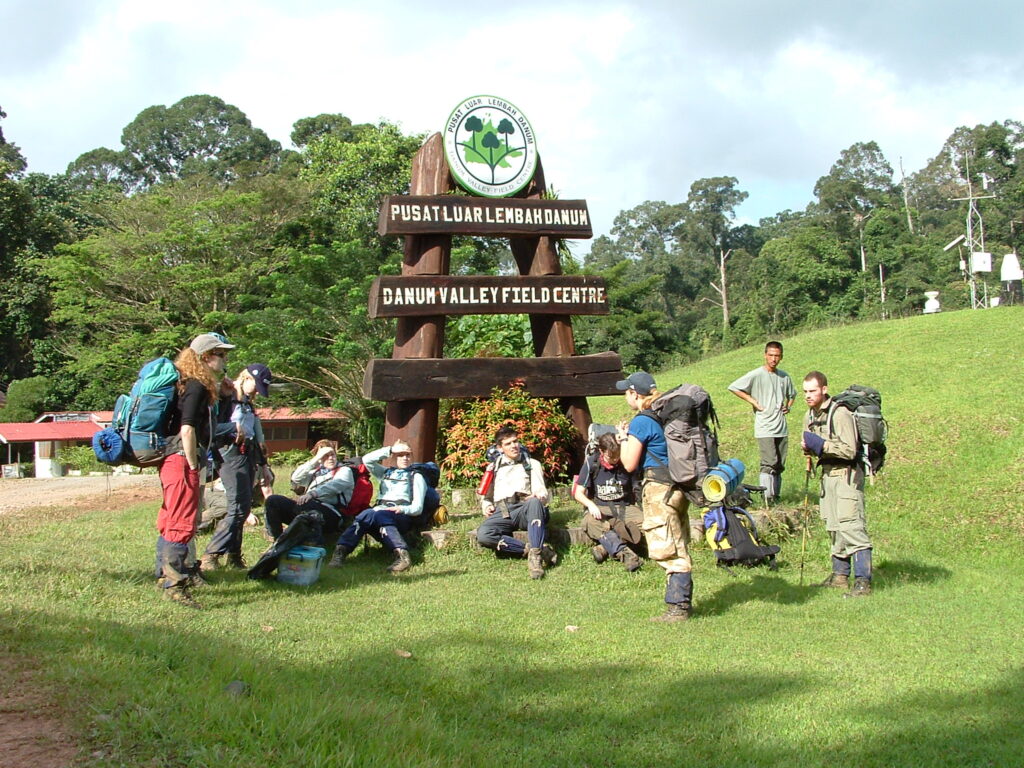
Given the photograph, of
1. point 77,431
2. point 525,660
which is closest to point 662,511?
point 525,660

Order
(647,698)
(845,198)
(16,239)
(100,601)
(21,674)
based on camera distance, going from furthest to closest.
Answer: (845,198) < (16,239) < (100,601) < (647,698) < (21,674)

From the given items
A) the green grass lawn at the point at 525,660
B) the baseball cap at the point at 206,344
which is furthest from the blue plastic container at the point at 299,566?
the baseball cap at the point at 206,344

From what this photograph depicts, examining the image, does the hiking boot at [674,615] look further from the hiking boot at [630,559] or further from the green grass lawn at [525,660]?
the hiking boot at [630,559]

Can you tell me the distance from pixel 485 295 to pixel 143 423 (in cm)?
538

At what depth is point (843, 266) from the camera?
4469 centimetres

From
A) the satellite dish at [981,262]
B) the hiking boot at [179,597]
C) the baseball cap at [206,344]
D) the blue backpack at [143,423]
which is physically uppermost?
the satellite dish at [981,262]

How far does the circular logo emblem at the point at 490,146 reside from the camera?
35.7 feet

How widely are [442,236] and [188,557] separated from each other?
5.47 m

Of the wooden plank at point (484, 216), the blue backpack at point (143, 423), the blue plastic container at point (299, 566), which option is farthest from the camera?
the wooden plank at point (484, 216)

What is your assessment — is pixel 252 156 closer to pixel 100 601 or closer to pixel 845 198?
pixel 845 198

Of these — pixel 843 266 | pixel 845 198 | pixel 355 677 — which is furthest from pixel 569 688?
pixel 845 198

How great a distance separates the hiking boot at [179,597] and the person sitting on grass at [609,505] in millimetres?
3434

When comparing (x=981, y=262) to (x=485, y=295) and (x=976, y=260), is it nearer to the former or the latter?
(x=976, y=260)

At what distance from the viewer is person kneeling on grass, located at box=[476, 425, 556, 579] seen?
313 inches
